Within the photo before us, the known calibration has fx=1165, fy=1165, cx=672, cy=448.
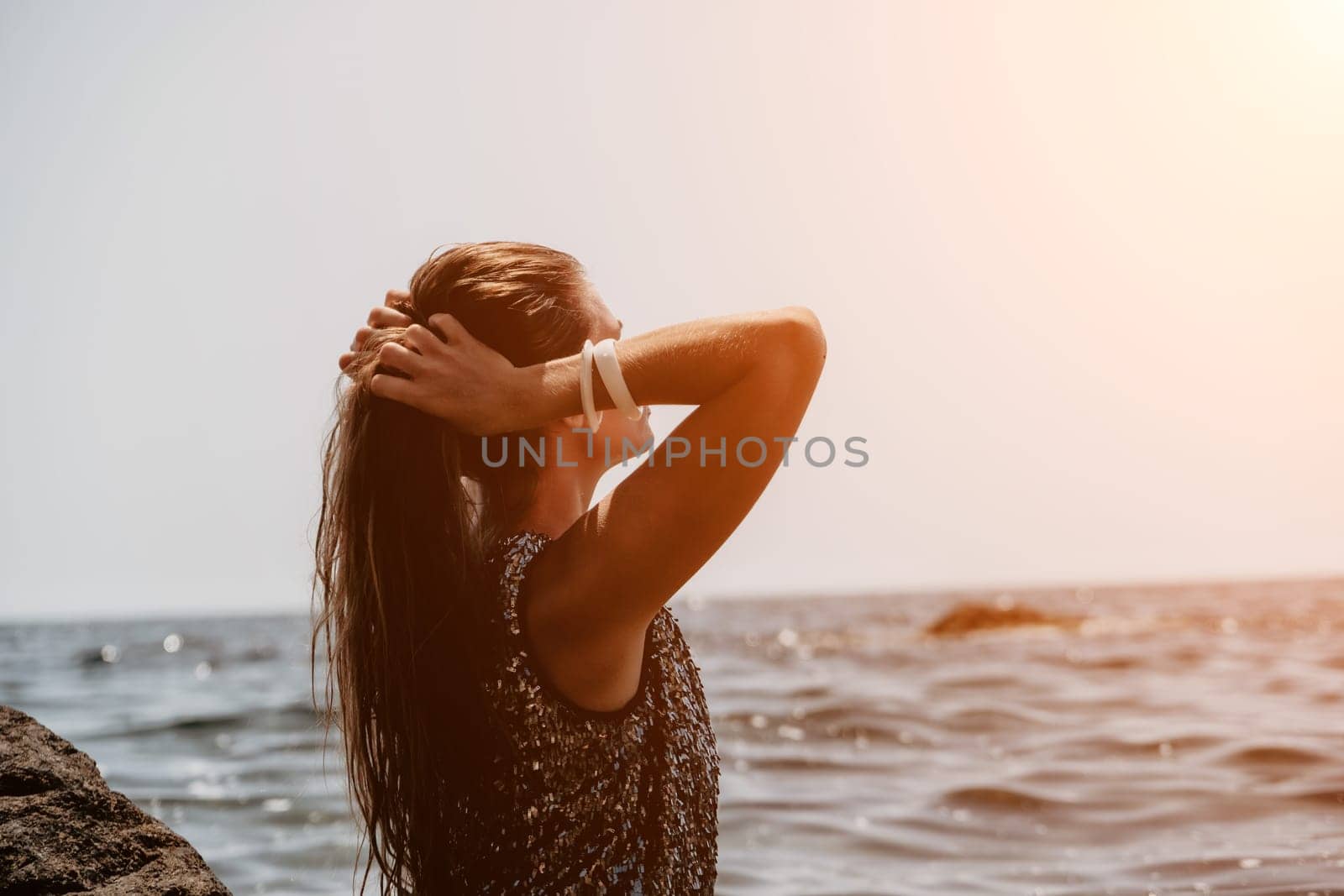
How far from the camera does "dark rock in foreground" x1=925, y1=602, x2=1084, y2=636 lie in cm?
2452

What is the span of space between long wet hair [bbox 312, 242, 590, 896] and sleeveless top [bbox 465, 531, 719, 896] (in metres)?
0.06

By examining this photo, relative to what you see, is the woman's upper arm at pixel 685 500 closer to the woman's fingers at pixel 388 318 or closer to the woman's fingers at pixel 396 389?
the woman's fingers at pixel 396 389

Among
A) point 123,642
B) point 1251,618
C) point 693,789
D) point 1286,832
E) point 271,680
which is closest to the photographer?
point 693,789

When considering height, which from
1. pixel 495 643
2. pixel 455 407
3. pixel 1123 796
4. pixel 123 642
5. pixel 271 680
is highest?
pixel 455 407

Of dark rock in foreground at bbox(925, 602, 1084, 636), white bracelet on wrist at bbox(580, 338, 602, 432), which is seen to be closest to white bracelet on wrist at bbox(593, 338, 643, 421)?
white bracelet on wrist at bbox(580, 338, 602, 432)

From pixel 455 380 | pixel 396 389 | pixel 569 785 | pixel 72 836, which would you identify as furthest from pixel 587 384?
pixel 72 836

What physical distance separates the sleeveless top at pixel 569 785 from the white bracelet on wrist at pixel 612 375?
330 mm

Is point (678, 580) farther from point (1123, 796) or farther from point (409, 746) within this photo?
point (1123, 796)

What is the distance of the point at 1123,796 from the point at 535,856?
756 cm

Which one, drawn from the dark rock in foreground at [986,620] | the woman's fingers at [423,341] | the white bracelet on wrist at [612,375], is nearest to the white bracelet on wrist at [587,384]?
the white bracelet on wrist at [612,375]

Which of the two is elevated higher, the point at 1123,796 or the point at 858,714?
the point at 1123,796

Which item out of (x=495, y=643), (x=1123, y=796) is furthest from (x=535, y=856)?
(x=1123, y=796)

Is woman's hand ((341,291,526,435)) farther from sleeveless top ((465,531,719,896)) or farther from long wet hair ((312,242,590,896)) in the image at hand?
sleeveless top ((465,531,719,896))

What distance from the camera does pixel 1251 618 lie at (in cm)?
3189
